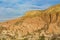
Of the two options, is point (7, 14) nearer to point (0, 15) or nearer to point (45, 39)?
point (0, 15)

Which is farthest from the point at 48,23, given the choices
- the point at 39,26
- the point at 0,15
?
the point at 0,15

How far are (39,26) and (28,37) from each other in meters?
0.76

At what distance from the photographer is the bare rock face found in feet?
94.7

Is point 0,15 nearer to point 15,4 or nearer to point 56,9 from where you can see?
point 15,4

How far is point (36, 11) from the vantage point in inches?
1148

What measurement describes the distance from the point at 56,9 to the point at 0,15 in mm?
2775

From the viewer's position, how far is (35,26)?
29031 mm

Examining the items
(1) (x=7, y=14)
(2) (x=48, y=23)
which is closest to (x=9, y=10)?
(1) (x=7, y=14)

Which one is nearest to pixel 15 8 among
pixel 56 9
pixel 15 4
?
pixel 15 4

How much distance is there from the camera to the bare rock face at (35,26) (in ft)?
94.7

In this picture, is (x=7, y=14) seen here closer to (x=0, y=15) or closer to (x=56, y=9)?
(x=0, y=15)

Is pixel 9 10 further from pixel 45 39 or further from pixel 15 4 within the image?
pixel 45 39

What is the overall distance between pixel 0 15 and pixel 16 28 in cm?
103

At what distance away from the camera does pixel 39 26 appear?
28.9 m
